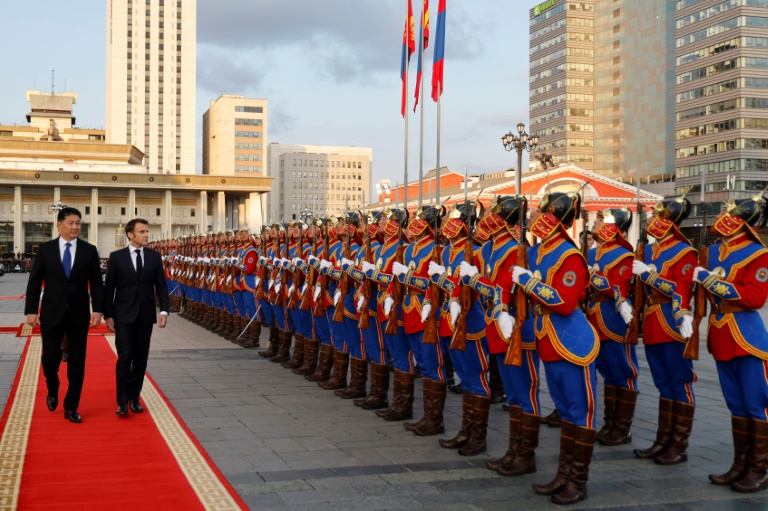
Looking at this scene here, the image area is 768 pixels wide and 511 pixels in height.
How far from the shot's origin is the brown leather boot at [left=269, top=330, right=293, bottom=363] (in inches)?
463

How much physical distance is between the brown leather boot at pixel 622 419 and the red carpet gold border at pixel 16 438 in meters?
4.78

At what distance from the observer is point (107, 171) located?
80188 mm

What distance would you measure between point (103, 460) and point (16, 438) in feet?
3.56

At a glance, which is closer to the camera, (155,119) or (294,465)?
(294,465)

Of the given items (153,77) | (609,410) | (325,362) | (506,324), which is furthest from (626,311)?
(153,77)

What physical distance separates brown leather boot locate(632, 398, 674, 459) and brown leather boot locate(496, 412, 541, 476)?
1185 mm

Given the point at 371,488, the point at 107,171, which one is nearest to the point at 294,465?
the point at 371,488

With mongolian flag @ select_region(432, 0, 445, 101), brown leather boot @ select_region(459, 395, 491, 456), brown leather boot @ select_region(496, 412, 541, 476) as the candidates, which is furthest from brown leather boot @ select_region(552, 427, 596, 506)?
mongolian flag @ select_region(432, 0, 445, 101)

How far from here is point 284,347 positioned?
11.8 m

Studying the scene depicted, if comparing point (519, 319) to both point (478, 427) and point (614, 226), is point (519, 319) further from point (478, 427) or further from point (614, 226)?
point (614, 226)

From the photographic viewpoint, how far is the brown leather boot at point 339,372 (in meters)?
9.58

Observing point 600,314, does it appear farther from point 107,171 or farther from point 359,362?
point 107,171

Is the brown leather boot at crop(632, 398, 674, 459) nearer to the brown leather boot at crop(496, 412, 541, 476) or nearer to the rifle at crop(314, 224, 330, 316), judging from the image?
the brown leather boot at crop(496, 412, 541, 476)

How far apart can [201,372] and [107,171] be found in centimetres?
7460
